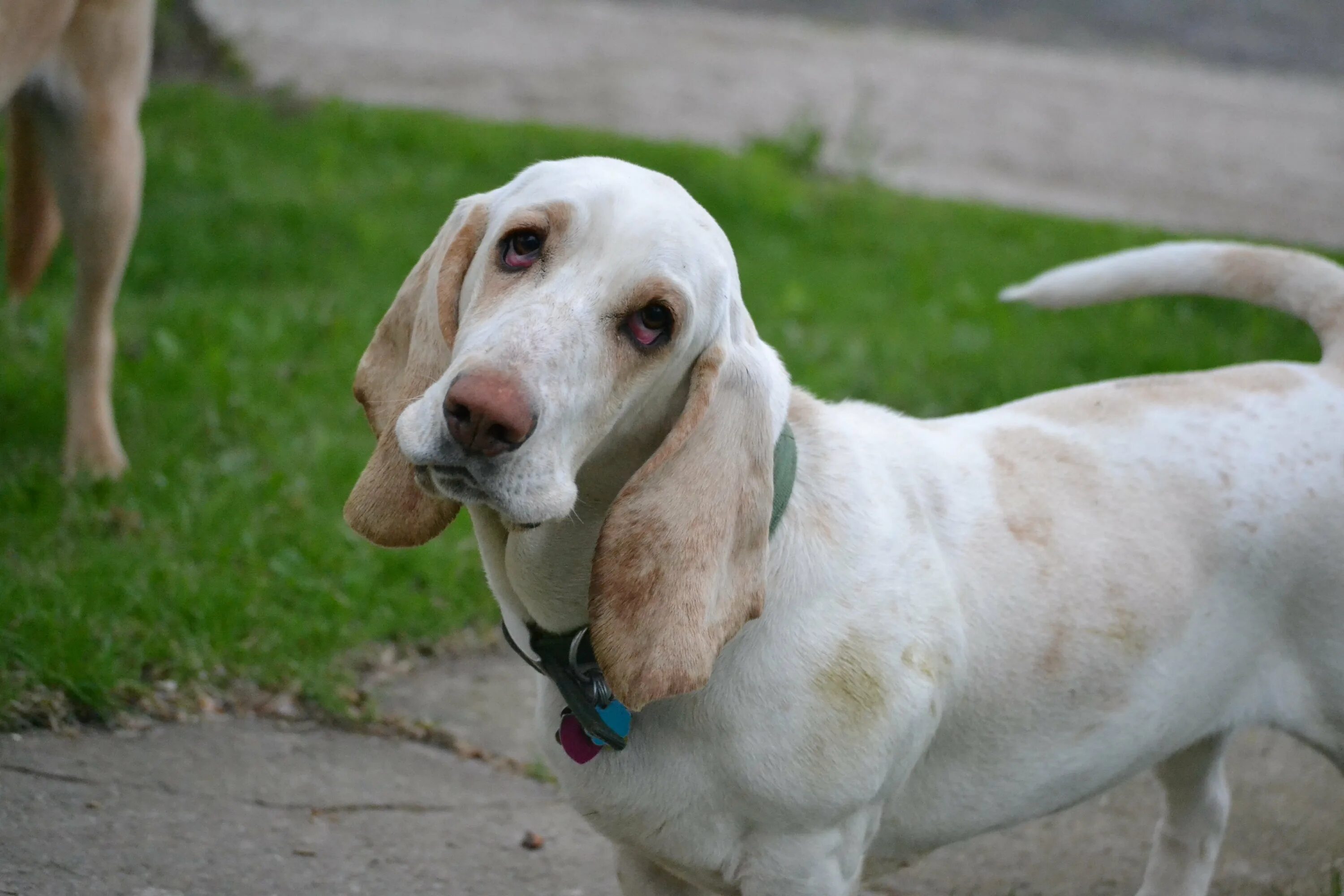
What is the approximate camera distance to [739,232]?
29.7ft

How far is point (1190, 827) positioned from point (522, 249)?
7.17 feet

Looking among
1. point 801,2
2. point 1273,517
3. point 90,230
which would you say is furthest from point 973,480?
point 801,2

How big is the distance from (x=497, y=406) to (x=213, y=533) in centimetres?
273

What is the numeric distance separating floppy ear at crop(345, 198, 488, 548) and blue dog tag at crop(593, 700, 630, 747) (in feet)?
1.43

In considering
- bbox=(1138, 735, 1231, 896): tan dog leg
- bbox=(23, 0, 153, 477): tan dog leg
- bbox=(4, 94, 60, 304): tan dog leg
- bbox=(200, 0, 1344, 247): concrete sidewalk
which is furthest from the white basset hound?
bbox=(200, 0, 1344, 247): concrete sidewalk

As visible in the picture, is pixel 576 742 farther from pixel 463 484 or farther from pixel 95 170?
pixel 95 170

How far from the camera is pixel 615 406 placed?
2479 millimetres

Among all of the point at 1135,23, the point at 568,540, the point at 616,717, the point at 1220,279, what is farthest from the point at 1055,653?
the point at 1135,23

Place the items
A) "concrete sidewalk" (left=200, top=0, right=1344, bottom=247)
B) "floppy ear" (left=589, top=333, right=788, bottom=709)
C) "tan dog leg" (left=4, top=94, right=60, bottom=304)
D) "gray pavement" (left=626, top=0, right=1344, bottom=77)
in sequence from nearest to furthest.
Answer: "floppy ear" (left=589, top=333, right=788, bottom=709) < "tan dog leg" (left=4, top=94, right=60, bottom=304) < "concrete sidewalk" (left=200, top=0, right=1344, bottom=247) < "gray pavement" (left=626, top=0, right=1344, bottom=77)

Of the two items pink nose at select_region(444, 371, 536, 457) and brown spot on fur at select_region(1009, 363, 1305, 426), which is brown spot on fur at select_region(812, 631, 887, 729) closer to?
pink nose at select_region(444, 371, 536, 457)

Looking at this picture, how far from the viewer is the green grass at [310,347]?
4.20 meters

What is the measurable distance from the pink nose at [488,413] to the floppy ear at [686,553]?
26 cm

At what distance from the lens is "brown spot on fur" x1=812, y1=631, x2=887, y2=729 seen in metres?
2.65

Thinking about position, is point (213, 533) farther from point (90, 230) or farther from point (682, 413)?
point (682, 413)
